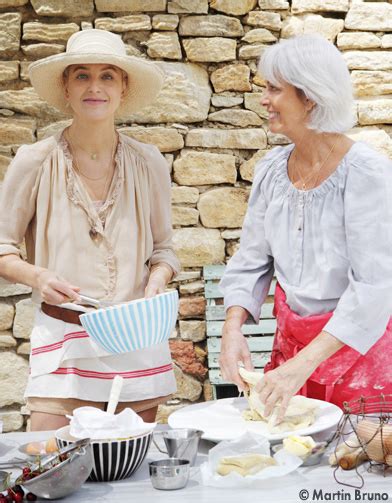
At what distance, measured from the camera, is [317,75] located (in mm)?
2146

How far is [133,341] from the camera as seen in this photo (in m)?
1.91

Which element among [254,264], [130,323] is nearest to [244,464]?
[130,323]

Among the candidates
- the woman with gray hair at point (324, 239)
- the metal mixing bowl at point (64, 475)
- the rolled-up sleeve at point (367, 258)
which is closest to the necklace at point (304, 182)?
the woman with gray hair at point (324, 239)

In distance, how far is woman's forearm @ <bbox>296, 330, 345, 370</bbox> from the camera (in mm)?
1964

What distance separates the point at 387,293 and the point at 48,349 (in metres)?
1.02

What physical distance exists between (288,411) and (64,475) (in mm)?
613

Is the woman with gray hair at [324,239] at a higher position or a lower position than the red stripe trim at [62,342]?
higher

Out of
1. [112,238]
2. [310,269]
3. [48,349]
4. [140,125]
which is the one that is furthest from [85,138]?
[140,125]

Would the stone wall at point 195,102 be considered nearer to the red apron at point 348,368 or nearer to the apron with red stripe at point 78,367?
the apron with red stripe at point 78,367

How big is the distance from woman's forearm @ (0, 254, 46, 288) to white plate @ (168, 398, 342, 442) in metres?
0.61

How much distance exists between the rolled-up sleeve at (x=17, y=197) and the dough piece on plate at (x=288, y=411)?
87 centimetres

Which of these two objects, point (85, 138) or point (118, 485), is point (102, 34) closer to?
point (85, 138)

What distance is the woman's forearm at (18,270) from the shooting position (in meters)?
2.31

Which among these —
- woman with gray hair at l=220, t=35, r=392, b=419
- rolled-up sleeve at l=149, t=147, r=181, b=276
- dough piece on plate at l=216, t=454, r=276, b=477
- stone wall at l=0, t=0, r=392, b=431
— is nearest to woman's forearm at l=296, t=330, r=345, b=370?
woman with gray hair at l=220, t=35, r=392, b=419
